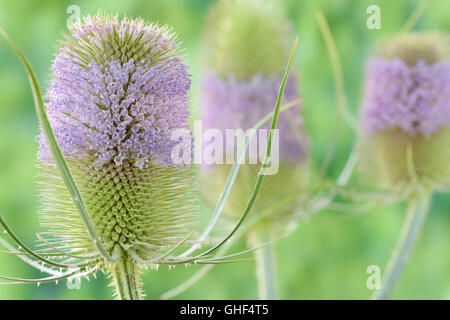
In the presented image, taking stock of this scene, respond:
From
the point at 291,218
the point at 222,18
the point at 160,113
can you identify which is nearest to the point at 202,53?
the point at 222,18

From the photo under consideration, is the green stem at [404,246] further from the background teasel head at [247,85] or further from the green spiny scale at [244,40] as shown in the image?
the green spiny scale at [244,40]

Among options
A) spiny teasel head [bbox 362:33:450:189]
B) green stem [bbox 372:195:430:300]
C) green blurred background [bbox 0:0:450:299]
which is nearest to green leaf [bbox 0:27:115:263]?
green stem [bbox 372:195:430:300]

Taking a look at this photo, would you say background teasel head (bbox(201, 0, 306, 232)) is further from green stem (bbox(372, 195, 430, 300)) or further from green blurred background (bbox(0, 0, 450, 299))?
green blurred background (bbox(0, 0, 450, 299))

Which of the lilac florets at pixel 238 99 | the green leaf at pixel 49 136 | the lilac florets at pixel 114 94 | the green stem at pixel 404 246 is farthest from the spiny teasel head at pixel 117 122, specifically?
the green stem at pixel 404 246

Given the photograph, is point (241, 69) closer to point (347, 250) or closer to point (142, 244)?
point (142, 244)

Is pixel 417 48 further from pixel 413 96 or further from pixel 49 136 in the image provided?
pixel 49 136

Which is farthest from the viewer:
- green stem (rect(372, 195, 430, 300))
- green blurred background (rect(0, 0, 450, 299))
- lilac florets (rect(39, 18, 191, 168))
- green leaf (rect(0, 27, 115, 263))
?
green blurred background (rect(0, 0, 450, 299))
